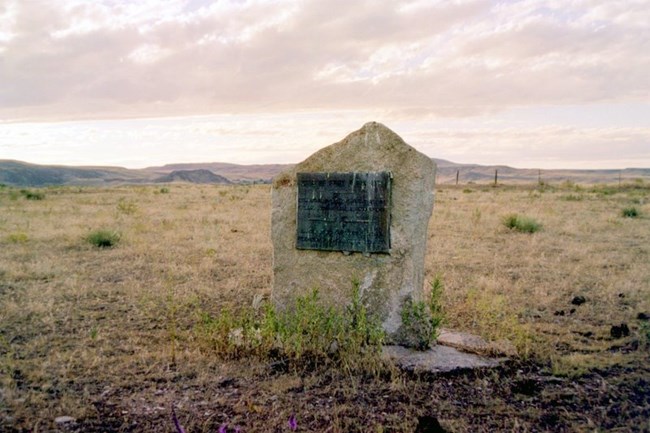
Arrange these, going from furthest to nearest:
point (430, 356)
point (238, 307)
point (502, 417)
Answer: point (238, 307) < point (430, 356) < point (502, 417)

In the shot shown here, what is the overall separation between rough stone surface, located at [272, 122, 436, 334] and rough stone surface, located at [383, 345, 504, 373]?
0.32 meters

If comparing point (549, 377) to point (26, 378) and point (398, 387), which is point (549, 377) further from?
point (26, 378)

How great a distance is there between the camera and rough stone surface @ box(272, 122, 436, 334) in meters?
5.45

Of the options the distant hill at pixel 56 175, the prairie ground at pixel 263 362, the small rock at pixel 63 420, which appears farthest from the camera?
the distant hill at pixel 56 175

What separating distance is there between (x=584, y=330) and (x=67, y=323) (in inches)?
224

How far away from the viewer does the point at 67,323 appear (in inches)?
243

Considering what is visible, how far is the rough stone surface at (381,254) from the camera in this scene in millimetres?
5453

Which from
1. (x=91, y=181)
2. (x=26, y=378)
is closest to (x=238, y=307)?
(x=26, y=378)

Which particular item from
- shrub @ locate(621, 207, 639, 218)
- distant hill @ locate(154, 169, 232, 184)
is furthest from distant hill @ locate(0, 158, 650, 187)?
shrub @ locate(621, 207, 639, 218)

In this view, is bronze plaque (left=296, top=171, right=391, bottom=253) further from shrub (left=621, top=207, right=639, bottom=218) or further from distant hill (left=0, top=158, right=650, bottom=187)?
distant hill (left=0, top=158, right=650, bottom=187)

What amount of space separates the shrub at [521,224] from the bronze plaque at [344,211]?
8802 mm

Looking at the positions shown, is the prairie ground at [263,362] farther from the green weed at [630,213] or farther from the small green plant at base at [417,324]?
the green weed at [630,213]

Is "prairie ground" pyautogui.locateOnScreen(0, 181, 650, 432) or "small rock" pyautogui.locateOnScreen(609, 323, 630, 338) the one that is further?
"small rock" pyautogui.locateOnScreen(609, 323, 630, 338)

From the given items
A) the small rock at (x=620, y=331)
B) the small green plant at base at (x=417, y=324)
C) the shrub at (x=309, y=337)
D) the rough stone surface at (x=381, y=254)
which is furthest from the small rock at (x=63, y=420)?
the small rock at (x=620, y=331)
